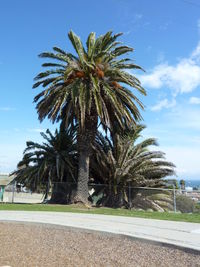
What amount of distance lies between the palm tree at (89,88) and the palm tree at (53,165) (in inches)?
87.2

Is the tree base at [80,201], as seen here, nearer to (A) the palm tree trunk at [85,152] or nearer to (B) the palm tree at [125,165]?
(A) the palm tree trunk at [85,152]

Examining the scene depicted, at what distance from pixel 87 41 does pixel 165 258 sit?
49.7 ft

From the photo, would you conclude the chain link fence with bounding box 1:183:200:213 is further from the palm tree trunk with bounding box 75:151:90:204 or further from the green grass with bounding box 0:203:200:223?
the green grass with bounding box 0:203:200:223

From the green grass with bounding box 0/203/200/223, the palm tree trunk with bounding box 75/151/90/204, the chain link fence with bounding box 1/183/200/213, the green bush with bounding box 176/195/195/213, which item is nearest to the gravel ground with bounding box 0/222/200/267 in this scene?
the green grass with bounding box 0/203/200/223

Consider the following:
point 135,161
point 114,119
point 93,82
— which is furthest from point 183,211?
point 93,82

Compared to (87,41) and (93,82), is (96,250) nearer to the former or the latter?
(93,82)

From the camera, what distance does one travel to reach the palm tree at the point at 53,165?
18938mm

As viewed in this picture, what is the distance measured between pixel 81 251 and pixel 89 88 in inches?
469

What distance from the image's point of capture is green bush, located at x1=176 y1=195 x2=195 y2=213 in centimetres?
1597

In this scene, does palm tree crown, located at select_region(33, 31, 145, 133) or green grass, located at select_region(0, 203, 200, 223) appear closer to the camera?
green grass, located at select_region(0, 203, 200, 223)

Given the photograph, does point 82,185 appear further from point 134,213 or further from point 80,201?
point 134,213

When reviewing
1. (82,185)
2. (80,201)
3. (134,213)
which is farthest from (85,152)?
(134,213)

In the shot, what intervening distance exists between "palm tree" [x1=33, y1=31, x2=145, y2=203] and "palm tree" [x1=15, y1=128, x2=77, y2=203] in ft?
7.27

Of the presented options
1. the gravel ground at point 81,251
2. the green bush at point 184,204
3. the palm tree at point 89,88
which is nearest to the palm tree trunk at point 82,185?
the palm tree at point 89,88
